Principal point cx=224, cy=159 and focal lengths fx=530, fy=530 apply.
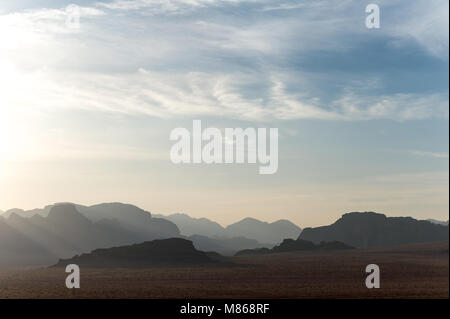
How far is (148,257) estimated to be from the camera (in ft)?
407

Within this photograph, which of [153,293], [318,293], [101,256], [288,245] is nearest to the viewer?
[318,293]

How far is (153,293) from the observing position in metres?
48.5

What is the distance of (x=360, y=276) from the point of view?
7075 cm

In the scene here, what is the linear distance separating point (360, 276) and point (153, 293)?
33373mm

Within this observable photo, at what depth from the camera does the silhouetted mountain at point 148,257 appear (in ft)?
380

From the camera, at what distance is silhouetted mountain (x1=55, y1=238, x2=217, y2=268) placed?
11586 cm
